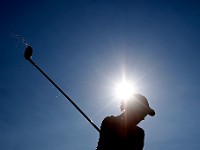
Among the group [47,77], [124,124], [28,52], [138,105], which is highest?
[28,52]

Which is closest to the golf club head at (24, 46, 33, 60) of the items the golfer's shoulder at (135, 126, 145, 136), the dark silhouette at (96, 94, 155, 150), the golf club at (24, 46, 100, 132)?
the golf club at (24, 46, 100, 132)

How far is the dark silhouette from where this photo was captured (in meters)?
5.73

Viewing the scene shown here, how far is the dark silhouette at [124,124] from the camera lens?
573 cm

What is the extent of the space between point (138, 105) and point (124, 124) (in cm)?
50

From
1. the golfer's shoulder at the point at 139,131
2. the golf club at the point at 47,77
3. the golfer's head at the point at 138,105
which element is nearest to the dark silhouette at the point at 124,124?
the golfer's head at the point at 138,105

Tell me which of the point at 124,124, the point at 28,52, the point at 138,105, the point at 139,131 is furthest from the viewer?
the point at 28,52

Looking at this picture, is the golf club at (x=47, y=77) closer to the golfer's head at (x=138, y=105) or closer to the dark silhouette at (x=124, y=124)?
the dark silhouette at (x=124, y=124)

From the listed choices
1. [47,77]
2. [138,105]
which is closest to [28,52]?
[47,77]

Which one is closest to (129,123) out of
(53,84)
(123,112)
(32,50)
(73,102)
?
(123,112)

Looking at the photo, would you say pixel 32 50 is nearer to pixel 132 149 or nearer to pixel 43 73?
pixel 43 73

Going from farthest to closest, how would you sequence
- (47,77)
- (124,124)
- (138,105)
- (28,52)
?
(28,52) < (47,77) < (124,124) < (138,105)

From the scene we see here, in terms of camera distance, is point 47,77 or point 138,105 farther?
point 47,77

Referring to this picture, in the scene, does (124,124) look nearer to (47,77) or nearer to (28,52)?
(47,77)

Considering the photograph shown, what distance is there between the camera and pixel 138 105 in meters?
5.73
